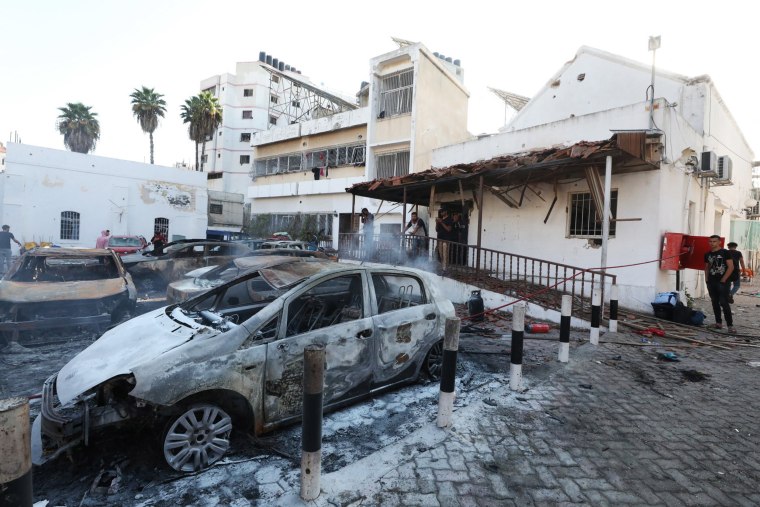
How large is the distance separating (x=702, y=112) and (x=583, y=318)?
778cm

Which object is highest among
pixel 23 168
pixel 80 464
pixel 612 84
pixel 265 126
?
pixel 265 126

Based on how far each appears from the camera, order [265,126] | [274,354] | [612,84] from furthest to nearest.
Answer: [265,126] < [612,84] < [274,354]

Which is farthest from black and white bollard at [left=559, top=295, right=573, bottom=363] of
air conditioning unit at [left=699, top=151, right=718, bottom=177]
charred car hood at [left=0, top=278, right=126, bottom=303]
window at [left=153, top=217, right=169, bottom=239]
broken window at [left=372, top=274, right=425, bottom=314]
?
Answer: window at [left=153, top=217, right=169, bottom=239]

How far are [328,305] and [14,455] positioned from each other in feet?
9.46

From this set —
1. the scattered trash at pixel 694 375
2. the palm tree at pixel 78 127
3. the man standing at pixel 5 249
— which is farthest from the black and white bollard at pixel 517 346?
the palm tree at pixel 78 127

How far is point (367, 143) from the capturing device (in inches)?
781

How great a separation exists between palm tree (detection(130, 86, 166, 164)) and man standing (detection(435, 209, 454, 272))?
34.5 metres

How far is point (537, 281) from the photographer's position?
10.3 meters

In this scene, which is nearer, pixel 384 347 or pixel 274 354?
pixel 274 354

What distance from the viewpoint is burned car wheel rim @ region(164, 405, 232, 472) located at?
2.80m

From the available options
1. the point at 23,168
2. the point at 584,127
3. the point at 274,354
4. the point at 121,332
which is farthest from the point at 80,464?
the point at 23,168

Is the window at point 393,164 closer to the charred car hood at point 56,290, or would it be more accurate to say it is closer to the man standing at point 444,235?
the man standing at point 444,235

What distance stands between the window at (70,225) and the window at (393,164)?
17.1 metres

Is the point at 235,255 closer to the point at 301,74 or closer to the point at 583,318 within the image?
the point at 583,318
